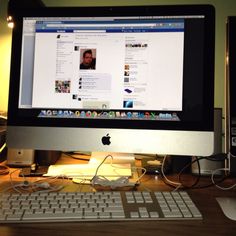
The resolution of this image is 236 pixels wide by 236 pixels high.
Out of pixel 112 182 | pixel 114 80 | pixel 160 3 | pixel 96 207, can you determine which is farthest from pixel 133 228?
pixel 160 3

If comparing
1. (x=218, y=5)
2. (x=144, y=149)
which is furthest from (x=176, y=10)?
(x=218, y=5)

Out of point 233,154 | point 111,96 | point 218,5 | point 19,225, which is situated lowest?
point 19,225

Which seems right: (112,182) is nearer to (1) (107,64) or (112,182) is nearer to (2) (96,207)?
(2) (96,207)

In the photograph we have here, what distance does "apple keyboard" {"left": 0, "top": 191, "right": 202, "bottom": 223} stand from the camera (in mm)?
527

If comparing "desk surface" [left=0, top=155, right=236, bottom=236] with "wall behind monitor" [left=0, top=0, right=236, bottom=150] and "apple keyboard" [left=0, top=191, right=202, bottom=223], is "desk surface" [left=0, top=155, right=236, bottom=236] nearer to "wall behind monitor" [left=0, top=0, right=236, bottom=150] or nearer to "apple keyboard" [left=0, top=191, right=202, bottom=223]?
"apple keyboard" [left=0, top=191, right=202, bottom=223]

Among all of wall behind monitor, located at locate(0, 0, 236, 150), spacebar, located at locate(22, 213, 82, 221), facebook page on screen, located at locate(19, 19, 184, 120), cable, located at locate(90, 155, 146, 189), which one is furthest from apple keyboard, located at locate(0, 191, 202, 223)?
wall behind monitor, located at locate(0, 0, 236, 150)

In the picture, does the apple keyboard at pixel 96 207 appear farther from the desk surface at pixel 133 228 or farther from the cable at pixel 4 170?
the cable at pixel 4 170

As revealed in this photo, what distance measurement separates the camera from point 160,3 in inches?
45.4

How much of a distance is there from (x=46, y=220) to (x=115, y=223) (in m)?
0.13

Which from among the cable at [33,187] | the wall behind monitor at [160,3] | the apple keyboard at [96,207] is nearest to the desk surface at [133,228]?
the apple keyboard at [96,207]

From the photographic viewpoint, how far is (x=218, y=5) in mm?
1135

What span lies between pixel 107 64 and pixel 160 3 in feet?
1.78

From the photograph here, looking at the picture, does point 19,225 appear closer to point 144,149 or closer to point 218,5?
point 144,149

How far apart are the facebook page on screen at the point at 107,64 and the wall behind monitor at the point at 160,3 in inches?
17.7
